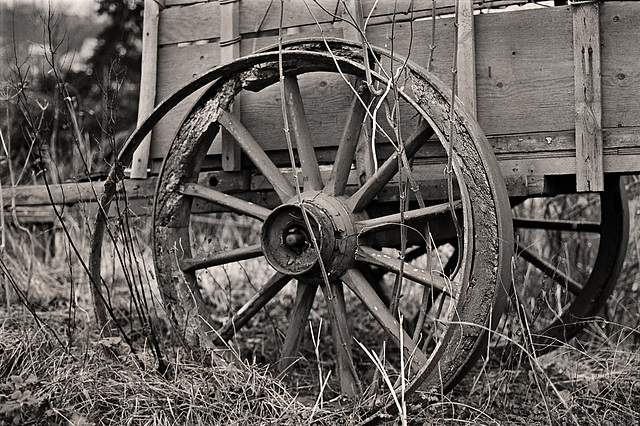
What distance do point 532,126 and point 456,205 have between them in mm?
472

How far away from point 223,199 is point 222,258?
26cm

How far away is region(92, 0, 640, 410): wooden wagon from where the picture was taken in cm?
278

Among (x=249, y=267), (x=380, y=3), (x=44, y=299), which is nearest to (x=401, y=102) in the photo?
(x=380, y=3)

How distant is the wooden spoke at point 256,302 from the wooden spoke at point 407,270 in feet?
1.21

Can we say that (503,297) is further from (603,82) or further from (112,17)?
(112,17)

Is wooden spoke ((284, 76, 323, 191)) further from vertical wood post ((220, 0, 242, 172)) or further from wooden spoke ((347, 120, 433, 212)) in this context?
vertical wood post ((220, 0, 242, 172))

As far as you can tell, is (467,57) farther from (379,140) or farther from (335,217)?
(335,217)

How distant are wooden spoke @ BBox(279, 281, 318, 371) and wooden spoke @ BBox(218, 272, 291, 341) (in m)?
0.09

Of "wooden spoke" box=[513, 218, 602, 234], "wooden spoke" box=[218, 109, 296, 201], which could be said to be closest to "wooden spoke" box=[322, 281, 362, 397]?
"wooden spoke" box=[218, 109, 296, 201]

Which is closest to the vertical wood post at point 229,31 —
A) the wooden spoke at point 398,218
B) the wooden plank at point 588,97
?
the wooden spoke at point 398,218

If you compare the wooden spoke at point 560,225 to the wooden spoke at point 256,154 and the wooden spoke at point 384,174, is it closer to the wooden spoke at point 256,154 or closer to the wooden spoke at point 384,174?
the wooden spoke at point 384,174

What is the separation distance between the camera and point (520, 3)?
3154 millimetres

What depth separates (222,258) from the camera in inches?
138

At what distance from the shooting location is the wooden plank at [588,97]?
2.91m
